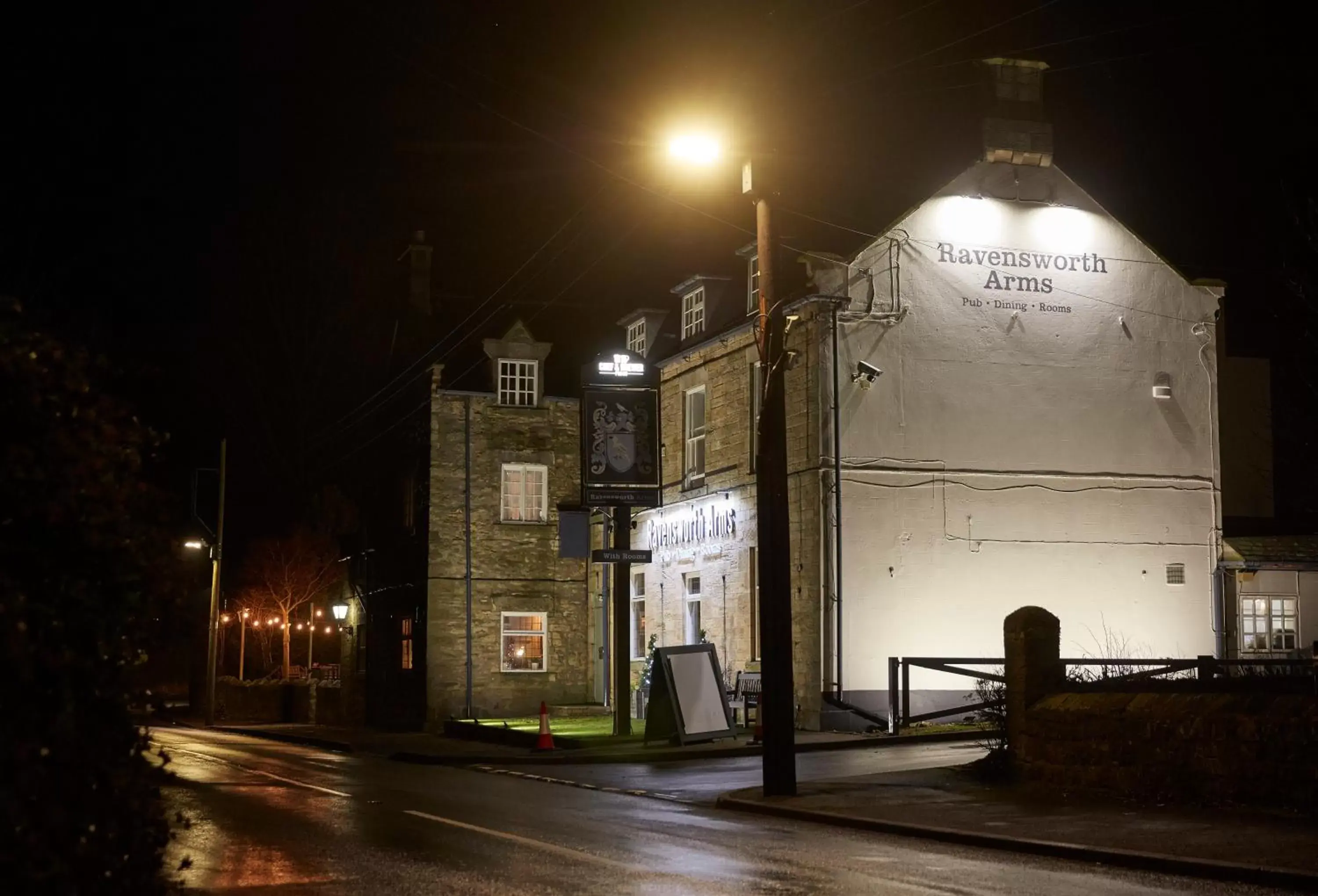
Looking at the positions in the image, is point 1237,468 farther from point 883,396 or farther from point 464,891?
point 464,891

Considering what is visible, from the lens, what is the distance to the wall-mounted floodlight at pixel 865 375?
2666 centimetres

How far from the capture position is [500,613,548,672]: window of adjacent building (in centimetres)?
3516

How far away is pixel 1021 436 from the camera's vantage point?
27797mm

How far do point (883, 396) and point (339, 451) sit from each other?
2431 cm

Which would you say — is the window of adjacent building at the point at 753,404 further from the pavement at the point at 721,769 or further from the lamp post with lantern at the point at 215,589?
the lamp post with lantern at the point at 215,589

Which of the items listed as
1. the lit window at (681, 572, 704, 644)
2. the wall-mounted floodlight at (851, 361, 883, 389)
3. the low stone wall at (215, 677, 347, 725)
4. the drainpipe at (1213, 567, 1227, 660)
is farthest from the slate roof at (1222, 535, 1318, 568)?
the low stone wall at (215, 677, 347, 725)

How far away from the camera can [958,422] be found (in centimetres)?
2752

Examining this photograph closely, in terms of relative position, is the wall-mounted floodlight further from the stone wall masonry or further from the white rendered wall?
the stone wall masonry

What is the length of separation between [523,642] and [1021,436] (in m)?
13.4

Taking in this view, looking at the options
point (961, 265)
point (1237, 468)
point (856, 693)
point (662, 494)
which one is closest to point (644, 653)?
point (662, 494)

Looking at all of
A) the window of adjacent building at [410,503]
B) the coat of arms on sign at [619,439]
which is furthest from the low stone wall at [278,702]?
the coat of arms on sign at [619,439]

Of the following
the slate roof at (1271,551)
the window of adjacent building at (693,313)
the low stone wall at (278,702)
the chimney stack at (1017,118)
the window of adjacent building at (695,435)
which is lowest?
the low stone wall at (278,702)

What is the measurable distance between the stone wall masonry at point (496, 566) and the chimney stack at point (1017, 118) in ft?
41.0

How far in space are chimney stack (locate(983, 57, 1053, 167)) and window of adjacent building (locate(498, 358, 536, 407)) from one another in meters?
12.4
